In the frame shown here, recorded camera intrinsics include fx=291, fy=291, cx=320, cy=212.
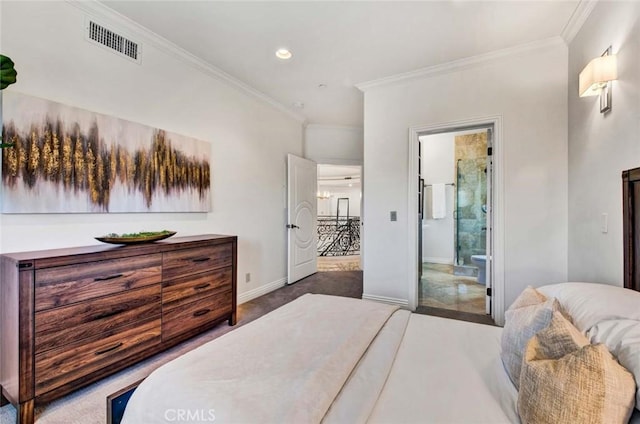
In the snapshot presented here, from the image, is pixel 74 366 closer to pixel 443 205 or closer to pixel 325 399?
pixel 325 399

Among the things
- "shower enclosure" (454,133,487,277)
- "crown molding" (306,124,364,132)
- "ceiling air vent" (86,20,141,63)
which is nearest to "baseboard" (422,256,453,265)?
"shower enclosure" (454,133,487,277)

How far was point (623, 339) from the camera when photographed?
88cm

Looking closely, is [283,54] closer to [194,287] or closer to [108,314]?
[194,287]

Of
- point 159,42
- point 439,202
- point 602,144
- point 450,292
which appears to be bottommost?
point 450,292

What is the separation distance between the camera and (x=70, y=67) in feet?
6.86

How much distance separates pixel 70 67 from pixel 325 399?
2708mm

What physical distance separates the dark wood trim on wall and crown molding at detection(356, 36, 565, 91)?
1690 mm

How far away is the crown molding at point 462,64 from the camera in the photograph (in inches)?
106

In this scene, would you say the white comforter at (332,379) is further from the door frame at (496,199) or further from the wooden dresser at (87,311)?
the door frame at (496,199)

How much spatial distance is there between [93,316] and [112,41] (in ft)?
6.88

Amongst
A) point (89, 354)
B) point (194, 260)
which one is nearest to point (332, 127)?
point (194, 260)

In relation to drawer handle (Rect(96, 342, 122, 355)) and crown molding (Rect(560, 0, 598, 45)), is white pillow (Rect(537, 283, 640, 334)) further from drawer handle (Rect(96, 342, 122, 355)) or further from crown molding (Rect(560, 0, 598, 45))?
drawer handle (Rect(96, 342, 122, 355))

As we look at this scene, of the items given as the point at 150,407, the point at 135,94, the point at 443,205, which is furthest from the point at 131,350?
the point at 443,205

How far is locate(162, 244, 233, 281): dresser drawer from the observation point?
229 centimetres
